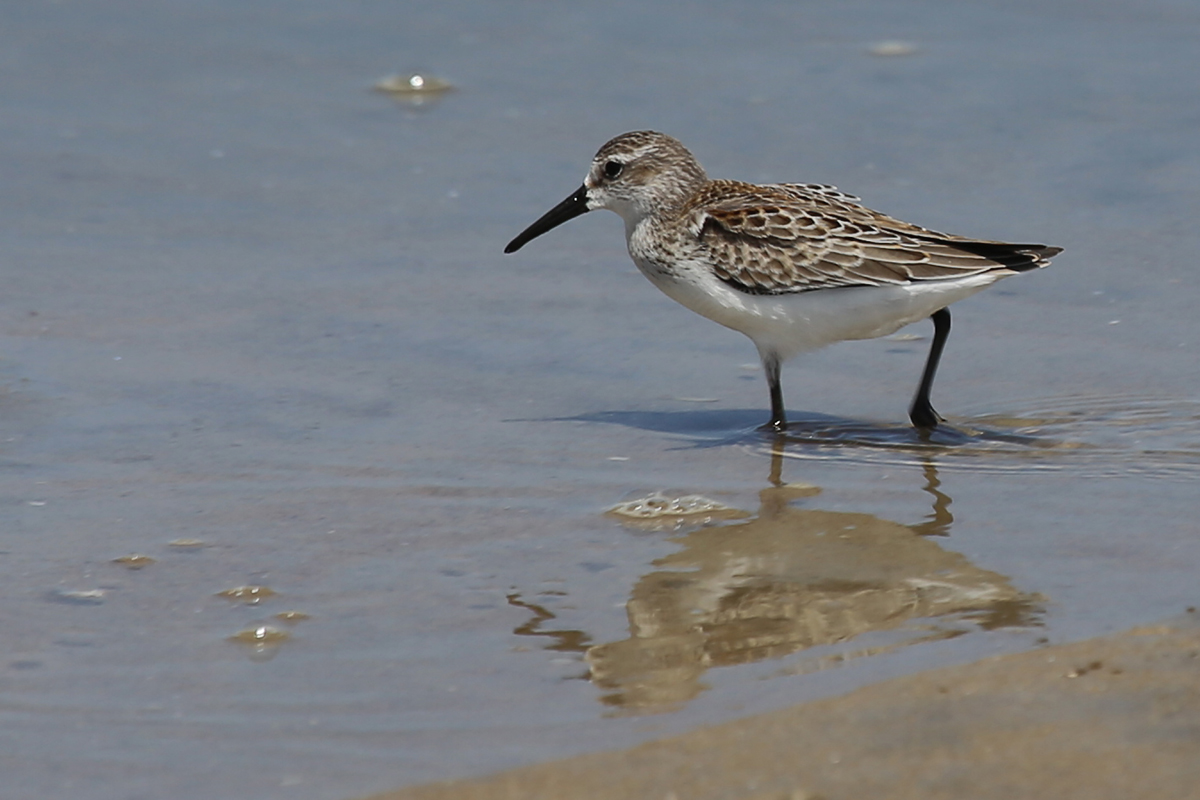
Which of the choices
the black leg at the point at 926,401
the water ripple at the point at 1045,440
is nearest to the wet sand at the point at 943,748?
the water ripple at the point at 1045,440

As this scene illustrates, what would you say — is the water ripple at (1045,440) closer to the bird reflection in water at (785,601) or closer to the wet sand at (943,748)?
the bird reflection in water at (785,601)

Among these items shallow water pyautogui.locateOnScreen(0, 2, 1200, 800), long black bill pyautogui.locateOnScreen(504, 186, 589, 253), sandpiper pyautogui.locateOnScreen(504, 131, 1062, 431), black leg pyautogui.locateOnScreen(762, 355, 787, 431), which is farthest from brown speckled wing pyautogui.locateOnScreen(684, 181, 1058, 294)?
long black bill pyautogui.locateOnScreen(504, 186, 589, 253)

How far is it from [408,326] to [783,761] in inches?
190

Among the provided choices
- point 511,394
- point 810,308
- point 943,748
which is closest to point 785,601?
point 943,748

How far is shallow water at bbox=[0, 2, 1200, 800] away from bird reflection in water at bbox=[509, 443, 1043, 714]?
0.02 metres

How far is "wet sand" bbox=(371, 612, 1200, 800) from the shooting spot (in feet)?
13.5

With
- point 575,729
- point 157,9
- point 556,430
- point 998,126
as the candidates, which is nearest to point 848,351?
point 556,430

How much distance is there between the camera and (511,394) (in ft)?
26.0

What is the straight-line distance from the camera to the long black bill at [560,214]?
337 inches

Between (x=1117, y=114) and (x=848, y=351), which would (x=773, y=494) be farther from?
(x=1117, y=114)

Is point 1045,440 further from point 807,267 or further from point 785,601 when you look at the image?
point 785,601

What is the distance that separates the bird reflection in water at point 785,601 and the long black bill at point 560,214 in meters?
2.62

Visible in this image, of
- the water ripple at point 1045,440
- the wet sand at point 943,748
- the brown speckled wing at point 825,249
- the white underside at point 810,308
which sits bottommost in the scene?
the wet sand at point 943,748

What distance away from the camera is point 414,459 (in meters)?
7.11
